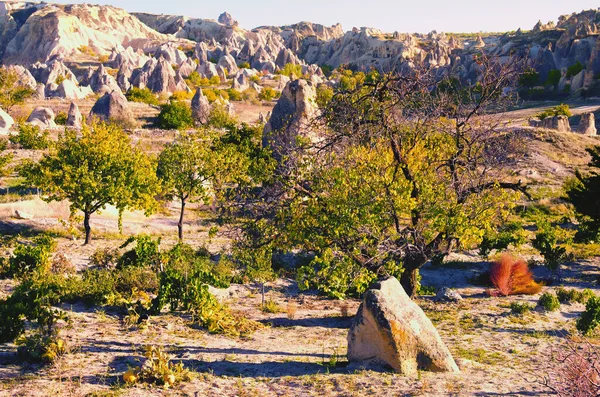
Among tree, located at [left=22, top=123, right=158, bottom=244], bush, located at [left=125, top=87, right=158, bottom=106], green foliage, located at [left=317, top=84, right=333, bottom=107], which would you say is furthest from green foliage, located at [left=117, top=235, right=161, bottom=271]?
bush, located at [left=125, top=87, right=158, bottom=106]

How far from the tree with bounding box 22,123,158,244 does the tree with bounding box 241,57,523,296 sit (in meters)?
13.0

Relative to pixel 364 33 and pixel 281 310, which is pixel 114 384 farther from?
pixel 364 33

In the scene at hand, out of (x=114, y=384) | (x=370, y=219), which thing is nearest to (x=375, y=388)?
(x=370, y=219)

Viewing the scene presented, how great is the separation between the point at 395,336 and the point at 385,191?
162 inches

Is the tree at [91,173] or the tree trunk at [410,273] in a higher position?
the tree at [91,173]

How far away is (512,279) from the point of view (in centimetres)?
2162

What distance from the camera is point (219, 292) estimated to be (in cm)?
1861

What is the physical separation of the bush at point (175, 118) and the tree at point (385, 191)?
5384 centimetres

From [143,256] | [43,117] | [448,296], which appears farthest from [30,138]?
[448,296]

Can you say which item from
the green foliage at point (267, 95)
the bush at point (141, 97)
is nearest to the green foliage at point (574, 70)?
the green foliage at point (267, 95)

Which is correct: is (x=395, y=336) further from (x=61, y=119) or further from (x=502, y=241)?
(x=61, y=119)

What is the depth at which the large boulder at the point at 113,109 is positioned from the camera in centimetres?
6264

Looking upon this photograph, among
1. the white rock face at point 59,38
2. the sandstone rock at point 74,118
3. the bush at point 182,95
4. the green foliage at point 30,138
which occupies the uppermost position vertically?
the white rock face at point 59,38

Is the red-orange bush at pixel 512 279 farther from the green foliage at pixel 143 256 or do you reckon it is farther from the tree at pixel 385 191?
the green foliage at pixel 143 256
